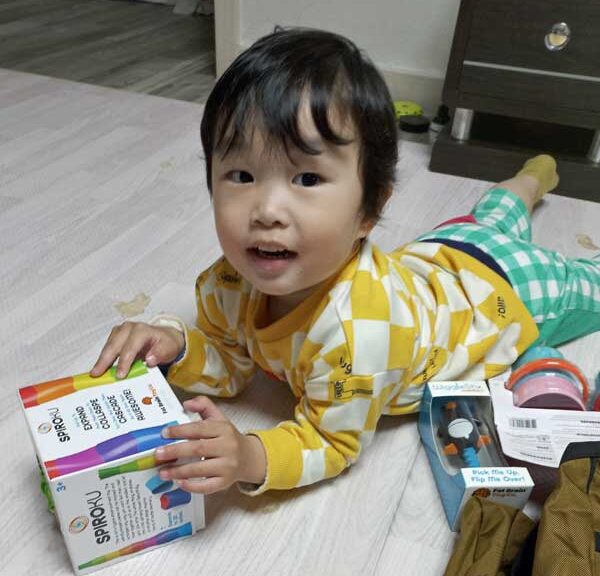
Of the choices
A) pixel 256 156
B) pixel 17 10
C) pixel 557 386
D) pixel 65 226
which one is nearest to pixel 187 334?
pixel 256 156

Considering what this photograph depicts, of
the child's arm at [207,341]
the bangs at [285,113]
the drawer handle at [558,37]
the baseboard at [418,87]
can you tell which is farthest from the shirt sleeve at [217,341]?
the baseboard at [418,87]

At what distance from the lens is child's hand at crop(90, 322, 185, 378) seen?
0.63 meters

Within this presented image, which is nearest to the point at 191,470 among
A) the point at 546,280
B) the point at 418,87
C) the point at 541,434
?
the point at 541,434

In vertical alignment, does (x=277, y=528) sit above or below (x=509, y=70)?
below

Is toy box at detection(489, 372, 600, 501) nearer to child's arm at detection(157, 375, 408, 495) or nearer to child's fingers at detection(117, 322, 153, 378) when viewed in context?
child's arm at detection(157, 375, 408, 495)

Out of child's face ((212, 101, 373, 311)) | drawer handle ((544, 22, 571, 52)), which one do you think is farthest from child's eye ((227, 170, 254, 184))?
drawer handle ((544, 22, 571, 52))

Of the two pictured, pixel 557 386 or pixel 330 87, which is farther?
pixel 557 386

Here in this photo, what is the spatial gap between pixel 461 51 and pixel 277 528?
1.06 meters

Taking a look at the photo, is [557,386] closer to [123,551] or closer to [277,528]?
[277,528]

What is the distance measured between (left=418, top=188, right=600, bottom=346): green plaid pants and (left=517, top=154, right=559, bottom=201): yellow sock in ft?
1.09

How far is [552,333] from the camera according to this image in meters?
0.89

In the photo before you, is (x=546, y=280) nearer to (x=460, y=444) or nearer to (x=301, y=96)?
(x=460, y=444)

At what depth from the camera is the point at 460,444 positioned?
714mm

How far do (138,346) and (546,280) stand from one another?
54 cm
